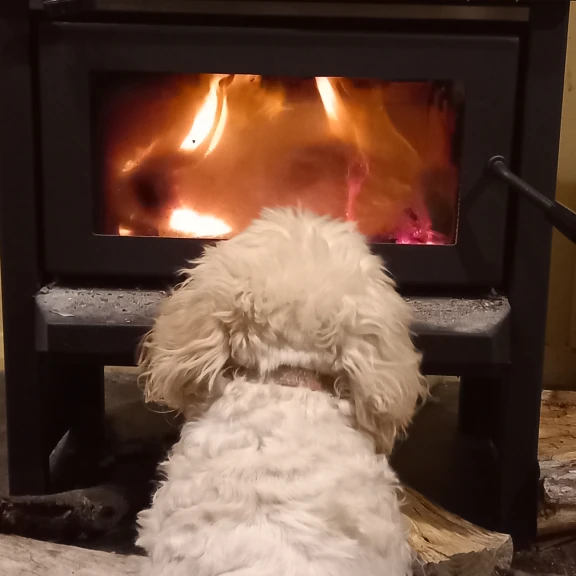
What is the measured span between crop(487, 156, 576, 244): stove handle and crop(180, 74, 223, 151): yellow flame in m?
0.46

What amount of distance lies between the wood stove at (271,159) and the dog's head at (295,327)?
26 cm

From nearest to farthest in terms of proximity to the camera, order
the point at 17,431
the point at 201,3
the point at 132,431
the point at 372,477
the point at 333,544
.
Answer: the point at 333,544, the point at 372,477, the point at 201,3, the point at 17,431, the point at 132,431

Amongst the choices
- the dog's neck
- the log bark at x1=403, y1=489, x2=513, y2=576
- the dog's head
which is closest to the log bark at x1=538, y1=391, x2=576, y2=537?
the log bark at x1=403, y1=489, x2=513, y2=576

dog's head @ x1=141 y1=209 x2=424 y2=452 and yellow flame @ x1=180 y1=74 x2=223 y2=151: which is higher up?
yellow flame @ x1=180 y1=74 x2=223 y2=151

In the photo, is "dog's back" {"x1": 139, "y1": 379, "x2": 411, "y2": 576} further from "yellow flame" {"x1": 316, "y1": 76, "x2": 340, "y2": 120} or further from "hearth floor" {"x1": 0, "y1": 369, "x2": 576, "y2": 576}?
"yellow flame" {"x1": 316, "y1": 76, "x2": 340, "y2": 120}

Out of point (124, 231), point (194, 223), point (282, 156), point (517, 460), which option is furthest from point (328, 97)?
point (517, 460)

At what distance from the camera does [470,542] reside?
1206 millimetres

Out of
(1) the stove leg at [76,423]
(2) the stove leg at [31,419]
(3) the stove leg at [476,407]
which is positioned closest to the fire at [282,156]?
(2) the stove leg at [31,419]

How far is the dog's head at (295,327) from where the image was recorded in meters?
0.93

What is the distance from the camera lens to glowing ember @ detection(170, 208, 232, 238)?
4.40ft

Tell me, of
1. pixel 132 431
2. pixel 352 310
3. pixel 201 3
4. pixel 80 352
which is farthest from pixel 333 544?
pixel 132 431

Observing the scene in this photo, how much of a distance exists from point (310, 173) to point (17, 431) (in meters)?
0.67

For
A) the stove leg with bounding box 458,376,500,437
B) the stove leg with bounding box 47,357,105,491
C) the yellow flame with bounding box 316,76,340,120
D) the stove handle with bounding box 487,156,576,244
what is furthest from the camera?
the stove leg with bounding box 458,376,500,437

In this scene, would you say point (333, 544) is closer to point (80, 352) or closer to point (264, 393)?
point (264, 393)
